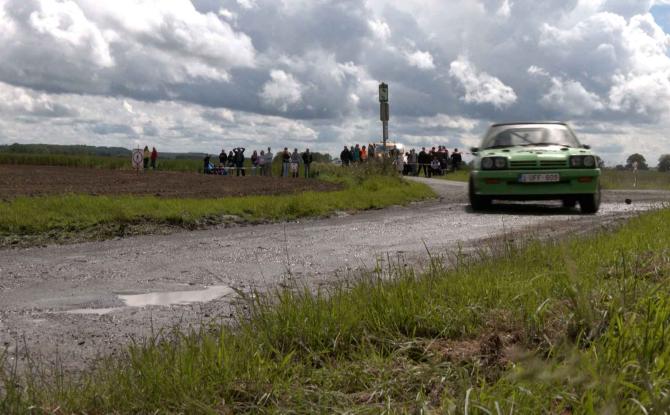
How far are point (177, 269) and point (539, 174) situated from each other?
7.66m

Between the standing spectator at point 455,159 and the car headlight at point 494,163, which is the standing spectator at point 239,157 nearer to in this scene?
the standing spectator at point 455,159

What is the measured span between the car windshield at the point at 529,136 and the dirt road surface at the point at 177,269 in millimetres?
1683

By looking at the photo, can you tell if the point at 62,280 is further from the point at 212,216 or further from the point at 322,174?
the point at 322,174

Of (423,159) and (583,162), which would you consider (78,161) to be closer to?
(423,159)

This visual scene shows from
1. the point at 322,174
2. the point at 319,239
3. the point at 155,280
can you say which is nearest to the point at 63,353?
the point at 155,280

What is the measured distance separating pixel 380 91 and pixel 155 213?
11031 mm

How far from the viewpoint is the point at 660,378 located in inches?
89.7

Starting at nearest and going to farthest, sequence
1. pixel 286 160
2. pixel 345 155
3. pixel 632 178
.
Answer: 1. pixel 632 178
2. pixel 286 160
3. pixel 345 155

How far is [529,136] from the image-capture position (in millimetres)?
13609

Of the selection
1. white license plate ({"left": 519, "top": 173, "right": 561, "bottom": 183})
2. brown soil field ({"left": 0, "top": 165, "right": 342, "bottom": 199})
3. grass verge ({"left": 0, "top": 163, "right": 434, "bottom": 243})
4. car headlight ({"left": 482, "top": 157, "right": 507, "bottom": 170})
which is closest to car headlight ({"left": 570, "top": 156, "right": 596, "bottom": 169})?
white license plate ({"left": 519, "top": 173, "right": 561, "bottom": 183})

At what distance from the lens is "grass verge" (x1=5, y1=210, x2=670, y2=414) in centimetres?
234

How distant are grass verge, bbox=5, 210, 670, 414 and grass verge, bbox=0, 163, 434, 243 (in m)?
7.39

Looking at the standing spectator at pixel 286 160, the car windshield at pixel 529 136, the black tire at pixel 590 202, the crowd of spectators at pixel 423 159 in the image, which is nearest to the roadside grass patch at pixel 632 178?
the crowd of spectators at pixel 423 159

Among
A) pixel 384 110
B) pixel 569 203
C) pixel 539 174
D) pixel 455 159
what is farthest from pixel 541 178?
pixel 455 159
